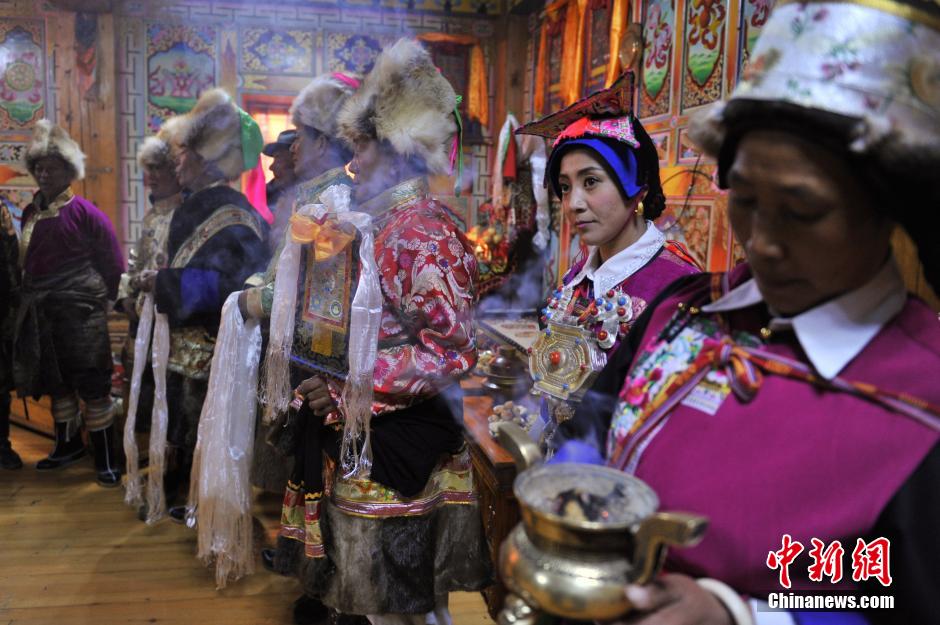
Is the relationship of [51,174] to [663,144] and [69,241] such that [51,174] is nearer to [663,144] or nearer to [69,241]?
[69,241]

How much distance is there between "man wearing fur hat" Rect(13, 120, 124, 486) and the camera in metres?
4.10

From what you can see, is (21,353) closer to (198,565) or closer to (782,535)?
(198,565)

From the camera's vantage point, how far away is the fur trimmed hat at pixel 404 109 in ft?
6.64

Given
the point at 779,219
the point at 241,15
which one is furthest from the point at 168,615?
the point at 241,15

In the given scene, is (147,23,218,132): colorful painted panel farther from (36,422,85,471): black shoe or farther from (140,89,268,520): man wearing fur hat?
(140,89,268,520): man wearing fur hat

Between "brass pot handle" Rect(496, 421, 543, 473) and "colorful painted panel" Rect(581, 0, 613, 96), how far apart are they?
185 inches

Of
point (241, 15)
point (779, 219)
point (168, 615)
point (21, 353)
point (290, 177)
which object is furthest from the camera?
point (241, 15)

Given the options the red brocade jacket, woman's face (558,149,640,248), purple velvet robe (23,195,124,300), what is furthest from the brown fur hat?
woman's face (558,149,640,248)

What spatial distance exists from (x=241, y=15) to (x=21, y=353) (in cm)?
429

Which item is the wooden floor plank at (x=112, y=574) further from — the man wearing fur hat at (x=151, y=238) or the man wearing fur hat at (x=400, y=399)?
the man wearing fur hat at (x=400, y=399)

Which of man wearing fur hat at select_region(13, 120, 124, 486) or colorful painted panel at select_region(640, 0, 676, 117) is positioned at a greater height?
colorful painted panel at select_region(640, 0, 676, 117)

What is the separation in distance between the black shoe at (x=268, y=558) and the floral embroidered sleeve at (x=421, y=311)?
172cm

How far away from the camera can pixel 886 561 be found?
2.63 feet

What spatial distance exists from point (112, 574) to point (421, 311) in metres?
2.26
